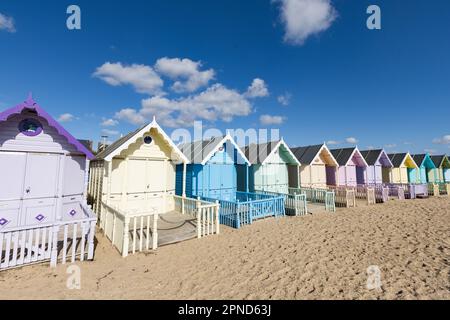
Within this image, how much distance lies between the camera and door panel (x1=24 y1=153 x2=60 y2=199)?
739 cm

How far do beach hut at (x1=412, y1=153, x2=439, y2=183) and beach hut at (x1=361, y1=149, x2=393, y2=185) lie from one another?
746 centimetres

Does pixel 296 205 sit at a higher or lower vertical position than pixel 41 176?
lower

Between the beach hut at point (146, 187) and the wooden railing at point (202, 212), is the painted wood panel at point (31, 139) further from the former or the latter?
the wooden railing at point (202, 212)

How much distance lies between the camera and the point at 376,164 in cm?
2381

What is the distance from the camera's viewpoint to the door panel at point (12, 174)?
22.9ft

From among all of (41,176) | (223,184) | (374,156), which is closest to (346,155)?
(374,156)

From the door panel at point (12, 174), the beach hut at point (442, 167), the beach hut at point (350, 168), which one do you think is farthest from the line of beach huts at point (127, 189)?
the beach hut at point (442, 167)

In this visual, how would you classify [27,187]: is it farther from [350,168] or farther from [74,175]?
[350,168]

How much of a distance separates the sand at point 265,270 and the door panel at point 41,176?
2582mm

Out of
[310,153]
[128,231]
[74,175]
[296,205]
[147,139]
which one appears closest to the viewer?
[128,231]

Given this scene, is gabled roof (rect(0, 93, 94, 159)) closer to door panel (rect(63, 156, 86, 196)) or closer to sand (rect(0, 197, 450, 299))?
door panel (rect(63, 156, 86, 196))

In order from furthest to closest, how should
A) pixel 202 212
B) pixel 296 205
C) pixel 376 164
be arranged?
pixel 376 164 < pixel 296 205 < pixel 202 212

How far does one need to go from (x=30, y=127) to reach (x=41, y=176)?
68.3 inches
